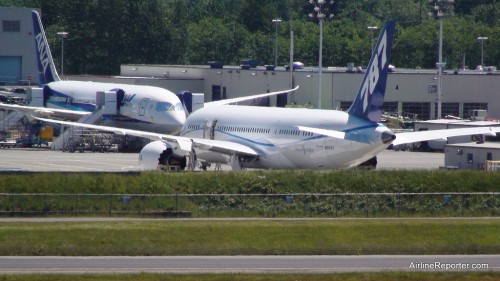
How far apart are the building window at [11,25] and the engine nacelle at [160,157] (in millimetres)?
52215

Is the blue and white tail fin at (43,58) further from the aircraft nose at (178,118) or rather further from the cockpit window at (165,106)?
the aircraft nose at (178,118)

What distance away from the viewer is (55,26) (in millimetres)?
154875

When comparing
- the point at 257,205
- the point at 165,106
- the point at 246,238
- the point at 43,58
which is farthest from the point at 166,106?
the point at 246,238

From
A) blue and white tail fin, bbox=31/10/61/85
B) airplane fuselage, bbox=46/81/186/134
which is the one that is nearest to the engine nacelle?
airplane fuselage, bbox=46/81/186/134

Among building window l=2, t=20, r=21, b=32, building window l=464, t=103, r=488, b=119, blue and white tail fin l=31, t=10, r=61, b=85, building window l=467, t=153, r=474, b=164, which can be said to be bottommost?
building window l=467, t=153, r=474, b=164

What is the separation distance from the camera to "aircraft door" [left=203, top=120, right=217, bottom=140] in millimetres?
64750

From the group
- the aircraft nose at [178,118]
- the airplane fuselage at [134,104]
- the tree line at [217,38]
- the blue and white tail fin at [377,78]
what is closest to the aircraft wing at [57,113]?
the airplane fuselage at [134,104]

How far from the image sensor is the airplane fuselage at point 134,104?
81.5m

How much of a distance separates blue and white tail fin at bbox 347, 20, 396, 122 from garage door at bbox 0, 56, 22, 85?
6432 centimetres

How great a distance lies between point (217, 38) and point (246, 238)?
117m

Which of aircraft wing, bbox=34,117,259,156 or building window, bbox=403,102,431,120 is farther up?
building window, bbox=403,102,431,120

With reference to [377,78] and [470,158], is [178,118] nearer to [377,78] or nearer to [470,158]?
[470,158]

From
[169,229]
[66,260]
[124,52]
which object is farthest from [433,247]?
[124,52]

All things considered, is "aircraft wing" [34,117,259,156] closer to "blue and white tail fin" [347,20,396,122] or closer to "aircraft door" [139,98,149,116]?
"blue and white tail fin" [347,20,396,122]
